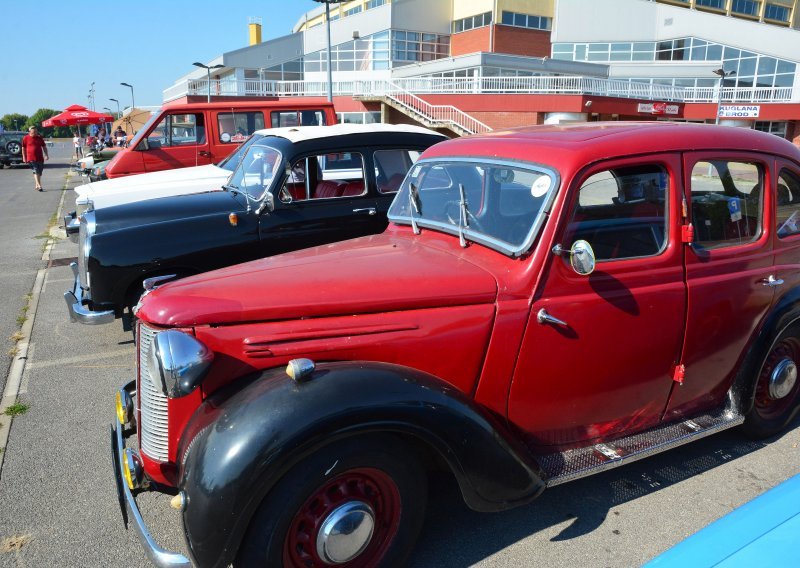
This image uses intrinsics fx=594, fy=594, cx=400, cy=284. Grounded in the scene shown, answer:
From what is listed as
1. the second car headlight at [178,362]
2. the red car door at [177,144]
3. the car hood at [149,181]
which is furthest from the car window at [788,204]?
the red car door at [177,144]

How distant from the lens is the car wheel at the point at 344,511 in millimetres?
2174

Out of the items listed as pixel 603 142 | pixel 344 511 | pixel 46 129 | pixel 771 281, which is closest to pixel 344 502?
pixel 344 511

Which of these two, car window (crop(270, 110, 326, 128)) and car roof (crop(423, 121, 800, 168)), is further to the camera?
car window (crop(270, 110, 326, 128))

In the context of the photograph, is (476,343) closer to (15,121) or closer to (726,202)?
(726,202)

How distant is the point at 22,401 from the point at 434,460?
127 inches

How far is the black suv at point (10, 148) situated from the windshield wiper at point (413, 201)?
26.8m

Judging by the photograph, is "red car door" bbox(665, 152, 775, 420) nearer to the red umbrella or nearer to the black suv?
the black suv

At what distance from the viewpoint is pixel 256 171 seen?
583cm

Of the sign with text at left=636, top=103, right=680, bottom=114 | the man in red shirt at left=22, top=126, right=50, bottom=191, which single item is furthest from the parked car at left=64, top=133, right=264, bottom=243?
the sign with text at left=636, top=103, right=680, bottom=114

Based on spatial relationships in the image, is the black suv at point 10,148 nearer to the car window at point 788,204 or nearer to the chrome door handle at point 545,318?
the chrome door handle at point 545,318

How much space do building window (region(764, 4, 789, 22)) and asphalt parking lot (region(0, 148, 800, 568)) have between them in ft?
165

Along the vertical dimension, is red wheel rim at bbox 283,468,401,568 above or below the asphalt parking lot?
above

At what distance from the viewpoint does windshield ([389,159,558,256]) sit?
2.78m

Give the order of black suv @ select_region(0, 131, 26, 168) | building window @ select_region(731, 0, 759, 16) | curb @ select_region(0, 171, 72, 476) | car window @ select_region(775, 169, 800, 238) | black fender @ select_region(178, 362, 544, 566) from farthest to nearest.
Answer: building window @ select_region(731, 0, 759, 16), black suv @ select_region(0, 131, 26, 168), curb @ select_region(0, 171, 72, 476), car window @ select_region(775, 169, 800, 238), black fender @ select_region(178, 362, 544, 566)
